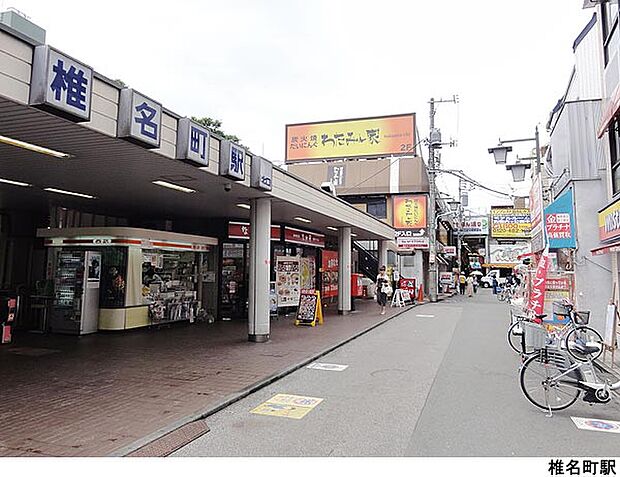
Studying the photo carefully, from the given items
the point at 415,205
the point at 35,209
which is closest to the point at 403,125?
the point at 415,205

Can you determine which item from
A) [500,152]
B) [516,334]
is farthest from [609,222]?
[500,152]

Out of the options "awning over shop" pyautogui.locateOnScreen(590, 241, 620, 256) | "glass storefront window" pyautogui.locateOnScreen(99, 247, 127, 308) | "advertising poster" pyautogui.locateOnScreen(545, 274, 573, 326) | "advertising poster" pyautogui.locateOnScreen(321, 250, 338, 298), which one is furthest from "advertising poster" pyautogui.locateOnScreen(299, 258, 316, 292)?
"awning over shop" pyautogui.locateOnScreen(590, 241, 620, 256)

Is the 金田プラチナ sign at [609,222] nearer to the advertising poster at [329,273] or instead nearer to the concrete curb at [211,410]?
the concrete curb at [211,410]

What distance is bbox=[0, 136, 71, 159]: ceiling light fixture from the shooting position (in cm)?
605

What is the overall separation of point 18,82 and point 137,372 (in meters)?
4.76

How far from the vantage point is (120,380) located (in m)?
6.98

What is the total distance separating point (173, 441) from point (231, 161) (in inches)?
191

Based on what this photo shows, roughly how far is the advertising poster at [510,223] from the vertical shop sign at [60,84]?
52.8 meters

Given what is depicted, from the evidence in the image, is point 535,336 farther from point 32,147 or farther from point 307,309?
point 32,147

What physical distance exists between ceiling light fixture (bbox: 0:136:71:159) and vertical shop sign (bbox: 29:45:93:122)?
1620 mm

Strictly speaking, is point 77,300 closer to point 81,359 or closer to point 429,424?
point 81,359

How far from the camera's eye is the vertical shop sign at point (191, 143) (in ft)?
22.4

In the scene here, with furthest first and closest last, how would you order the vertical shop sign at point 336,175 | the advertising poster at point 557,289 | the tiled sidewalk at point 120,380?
the vertical shop sign at point 336,175 → the advertising poster at point 557,289 → the tiled sidewalk at point 120,380

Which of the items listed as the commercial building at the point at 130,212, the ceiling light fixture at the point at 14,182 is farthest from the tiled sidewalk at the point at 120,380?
the ceiling light fixture at the point at 14,182
